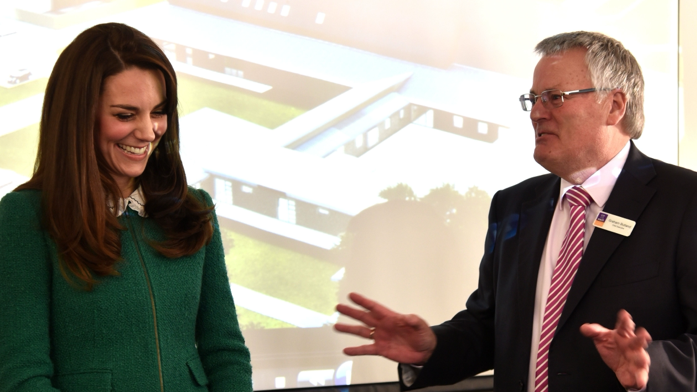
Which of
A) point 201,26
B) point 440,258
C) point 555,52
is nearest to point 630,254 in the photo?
point 555,52

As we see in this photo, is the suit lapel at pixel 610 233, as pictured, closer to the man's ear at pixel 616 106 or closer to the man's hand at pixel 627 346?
the man's ear at pixel 616 106

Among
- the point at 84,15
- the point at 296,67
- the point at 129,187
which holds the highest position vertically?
the point at 84,15

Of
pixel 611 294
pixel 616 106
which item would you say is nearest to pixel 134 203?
pixel 611 294

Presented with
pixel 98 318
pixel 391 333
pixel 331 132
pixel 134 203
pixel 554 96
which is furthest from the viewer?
pixel 331 132

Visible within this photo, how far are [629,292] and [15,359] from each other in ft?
5.27

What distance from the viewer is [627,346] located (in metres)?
1.57

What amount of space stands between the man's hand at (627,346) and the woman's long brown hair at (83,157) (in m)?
1.08

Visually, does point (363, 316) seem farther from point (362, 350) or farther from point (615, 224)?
point (615, 224)

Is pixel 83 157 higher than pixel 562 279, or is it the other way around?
pixel 83 157

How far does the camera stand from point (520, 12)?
309cm

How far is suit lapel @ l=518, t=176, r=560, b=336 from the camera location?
2031 mm

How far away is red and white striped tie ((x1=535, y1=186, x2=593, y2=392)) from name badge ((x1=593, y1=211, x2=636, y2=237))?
7cm

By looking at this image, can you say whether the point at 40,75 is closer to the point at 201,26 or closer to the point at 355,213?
the point at 201,26

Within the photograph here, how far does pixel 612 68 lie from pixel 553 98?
0.70 feet
